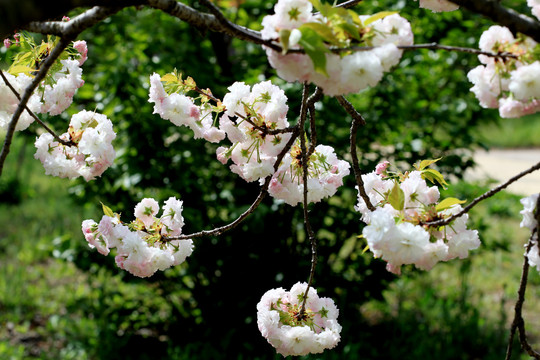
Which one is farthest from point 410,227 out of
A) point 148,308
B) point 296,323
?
point 148,308

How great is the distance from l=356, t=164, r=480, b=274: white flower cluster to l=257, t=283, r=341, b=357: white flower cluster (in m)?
0.24

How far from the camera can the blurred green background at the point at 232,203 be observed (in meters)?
2.70

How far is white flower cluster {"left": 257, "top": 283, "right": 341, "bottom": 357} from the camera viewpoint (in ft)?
4.37

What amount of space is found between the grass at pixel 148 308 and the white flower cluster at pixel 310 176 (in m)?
1.42

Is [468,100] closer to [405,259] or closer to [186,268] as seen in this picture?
[186,268]

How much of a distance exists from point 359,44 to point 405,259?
369mm

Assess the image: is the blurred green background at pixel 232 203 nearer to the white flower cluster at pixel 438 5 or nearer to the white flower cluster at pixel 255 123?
the white flower cluster at pixel 255 123

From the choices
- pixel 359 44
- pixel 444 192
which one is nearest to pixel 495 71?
pixel 359 44

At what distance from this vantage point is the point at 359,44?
96cm

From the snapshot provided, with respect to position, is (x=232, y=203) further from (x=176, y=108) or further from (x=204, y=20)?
(x=204, y=20)

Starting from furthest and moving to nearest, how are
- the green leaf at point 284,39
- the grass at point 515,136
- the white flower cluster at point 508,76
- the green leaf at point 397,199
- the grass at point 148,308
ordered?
the grass at point 515,136, the grass at point 148,308, the green leaf at point 397,199, the white flower cluster at point 508,76, the green leaf at point 284,39

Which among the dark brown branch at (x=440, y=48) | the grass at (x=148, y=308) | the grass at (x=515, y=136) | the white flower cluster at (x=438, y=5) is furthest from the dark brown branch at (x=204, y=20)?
the grass at (x=515, y=136)

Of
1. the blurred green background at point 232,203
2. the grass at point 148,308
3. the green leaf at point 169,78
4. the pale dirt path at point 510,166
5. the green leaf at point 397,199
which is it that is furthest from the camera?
the pale dirt path at point 510,166

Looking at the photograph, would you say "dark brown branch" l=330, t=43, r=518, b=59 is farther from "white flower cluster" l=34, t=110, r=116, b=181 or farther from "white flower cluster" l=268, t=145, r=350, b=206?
"white flower cluster" l=34, t=110, r=116, b=181
